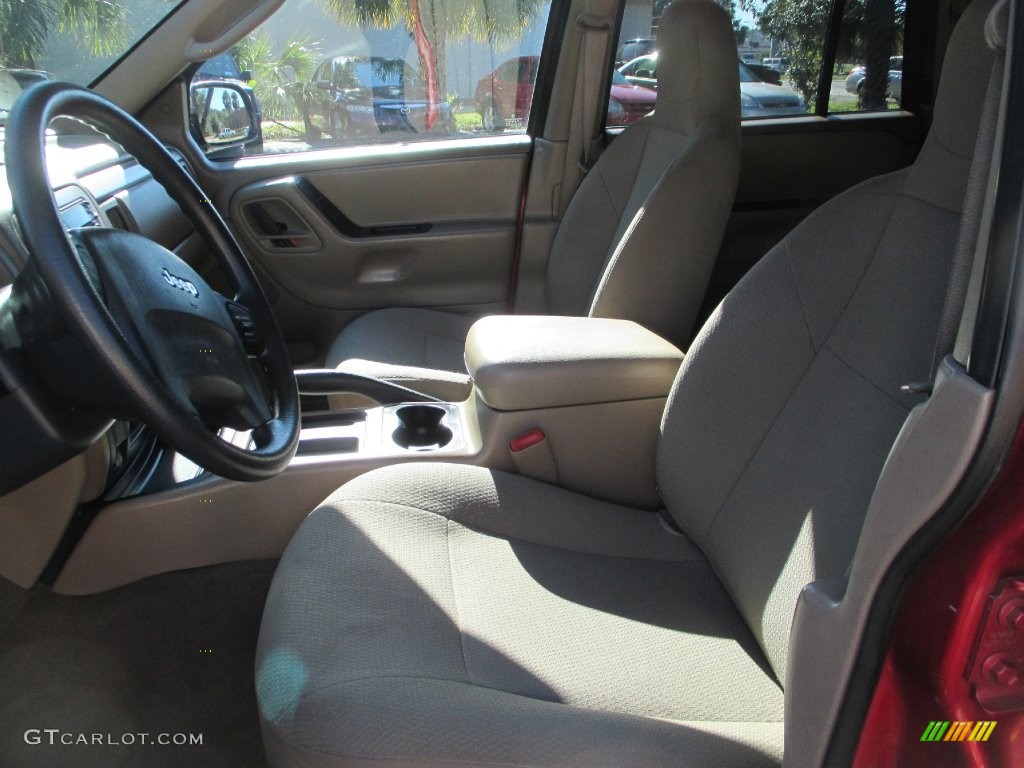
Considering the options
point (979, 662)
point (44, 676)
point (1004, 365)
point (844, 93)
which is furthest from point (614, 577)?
point (844, 93)

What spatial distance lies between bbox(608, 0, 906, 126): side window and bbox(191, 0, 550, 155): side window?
27 centimetres

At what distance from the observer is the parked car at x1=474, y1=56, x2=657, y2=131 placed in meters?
2.53

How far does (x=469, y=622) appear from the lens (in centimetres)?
114

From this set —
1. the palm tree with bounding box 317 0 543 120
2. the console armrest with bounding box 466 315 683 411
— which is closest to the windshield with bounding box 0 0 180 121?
the palm tree with bounding box 317 0 543 120

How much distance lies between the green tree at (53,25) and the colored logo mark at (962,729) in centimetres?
186

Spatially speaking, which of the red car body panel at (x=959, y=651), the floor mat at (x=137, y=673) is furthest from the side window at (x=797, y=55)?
the red car body panel at (x=959, y=651)

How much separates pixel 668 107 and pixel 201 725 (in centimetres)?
148

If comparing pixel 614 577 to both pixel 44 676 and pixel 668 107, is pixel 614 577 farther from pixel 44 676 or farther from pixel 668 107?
pixel 668 107

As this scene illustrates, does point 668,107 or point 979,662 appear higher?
point 668,107

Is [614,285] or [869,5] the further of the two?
[869,5]

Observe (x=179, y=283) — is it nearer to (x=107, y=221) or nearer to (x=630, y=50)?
(x=107, y=221)

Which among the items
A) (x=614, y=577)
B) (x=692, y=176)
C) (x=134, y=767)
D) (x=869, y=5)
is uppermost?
(x=869, y=5)

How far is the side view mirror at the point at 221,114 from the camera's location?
239cm

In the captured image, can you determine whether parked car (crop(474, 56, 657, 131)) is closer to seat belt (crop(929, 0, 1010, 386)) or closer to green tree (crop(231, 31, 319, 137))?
green tree (crop(231, 31, 319, 137))
